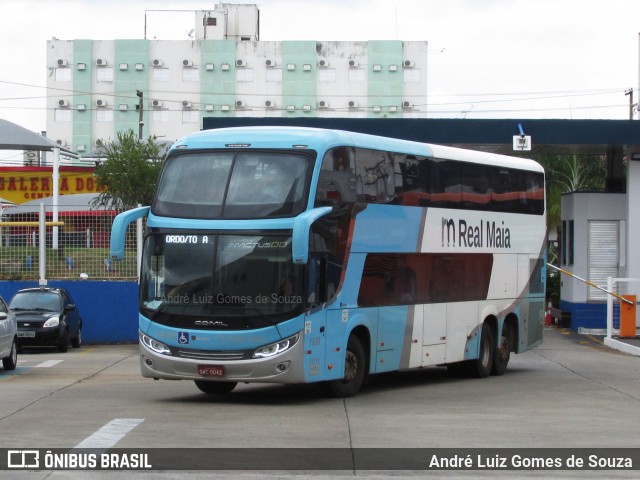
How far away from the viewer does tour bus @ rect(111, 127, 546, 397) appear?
15820 millimetres

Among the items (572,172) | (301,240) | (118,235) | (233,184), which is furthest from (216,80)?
(301,240)

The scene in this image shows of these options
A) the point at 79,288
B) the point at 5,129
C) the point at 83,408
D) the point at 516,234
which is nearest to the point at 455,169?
the point at 516,234

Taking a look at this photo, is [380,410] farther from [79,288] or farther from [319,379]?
[79,288]

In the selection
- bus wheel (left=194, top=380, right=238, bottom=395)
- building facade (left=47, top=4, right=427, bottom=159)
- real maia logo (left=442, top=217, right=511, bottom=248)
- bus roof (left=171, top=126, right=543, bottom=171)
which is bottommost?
bus wheel (left=194, top=380, right=238, bottom=395)

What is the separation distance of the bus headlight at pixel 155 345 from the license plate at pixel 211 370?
0.56m

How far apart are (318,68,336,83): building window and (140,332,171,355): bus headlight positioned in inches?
3478

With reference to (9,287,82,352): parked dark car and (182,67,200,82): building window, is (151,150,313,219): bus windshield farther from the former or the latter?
(182,67,200,82): building window

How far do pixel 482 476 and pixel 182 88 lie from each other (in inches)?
3717

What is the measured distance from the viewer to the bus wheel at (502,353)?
22.5m

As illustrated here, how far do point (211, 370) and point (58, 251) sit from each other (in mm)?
18063

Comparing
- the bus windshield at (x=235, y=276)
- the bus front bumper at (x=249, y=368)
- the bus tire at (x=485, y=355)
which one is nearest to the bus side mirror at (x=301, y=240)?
the bus windshield at (x=235, y=276)

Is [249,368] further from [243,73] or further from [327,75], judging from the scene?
[327,75]

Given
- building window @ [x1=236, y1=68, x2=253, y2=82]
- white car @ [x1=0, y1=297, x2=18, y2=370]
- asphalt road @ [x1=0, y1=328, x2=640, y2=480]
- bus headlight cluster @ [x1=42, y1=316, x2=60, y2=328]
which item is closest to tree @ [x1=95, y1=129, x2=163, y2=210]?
bus headlight cluster @ [x1=42, y1=316, x2=60, y2=328]

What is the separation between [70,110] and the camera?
104 meters
